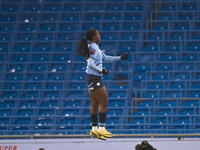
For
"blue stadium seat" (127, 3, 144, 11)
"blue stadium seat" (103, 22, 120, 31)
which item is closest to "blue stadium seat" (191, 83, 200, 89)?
"blue stadium seat" (103, 22, 120, 31)

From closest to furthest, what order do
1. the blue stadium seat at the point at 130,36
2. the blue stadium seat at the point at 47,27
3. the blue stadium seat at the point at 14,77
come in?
1. the blue stadium seat at the point at 14,77
2. the blue stadium seat at the point at 130,36
3. the blue stadium seat at the point at 47,27

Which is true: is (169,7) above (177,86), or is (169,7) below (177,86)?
above

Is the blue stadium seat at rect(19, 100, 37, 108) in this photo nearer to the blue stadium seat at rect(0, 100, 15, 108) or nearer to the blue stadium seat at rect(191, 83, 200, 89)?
the blue stadium seat at rect(0, 100, 15, 108)

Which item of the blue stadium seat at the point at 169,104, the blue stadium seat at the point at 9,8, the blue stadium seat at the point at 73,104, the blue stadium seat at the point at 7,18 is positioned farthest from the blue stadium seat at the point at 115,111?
the blue stadium seat at the point at 9,8

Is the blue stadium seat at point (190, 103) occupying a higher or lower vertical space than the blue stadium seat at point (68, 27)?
lower

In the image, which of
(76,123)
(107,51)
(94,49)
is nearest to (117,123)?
(76,123)

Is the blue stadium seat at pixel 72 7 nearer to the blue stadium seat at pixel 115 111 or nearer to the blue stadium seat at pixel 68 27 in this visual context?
the blue stadium seat at pixel 68 27

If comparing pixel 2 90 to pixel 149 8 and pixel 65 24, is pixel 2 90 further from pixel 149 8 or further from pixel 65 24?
pixel 149 8

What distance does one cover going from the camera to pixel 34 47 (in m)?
12.0

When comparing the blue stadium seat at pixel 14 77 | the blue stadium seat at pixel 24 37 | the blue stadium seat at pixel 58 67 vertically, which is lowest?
the blue stadium seat at pixel 14 77

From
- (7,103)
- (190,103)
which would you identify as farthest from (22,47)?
(190,103)

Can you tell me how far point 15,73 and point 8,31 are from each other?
62.1 inches

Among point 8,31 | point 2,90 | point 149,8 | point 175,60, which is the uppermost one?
point 149,8

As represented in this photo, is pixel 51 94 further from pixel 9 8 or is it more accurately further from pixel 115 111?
pixel 9 8
